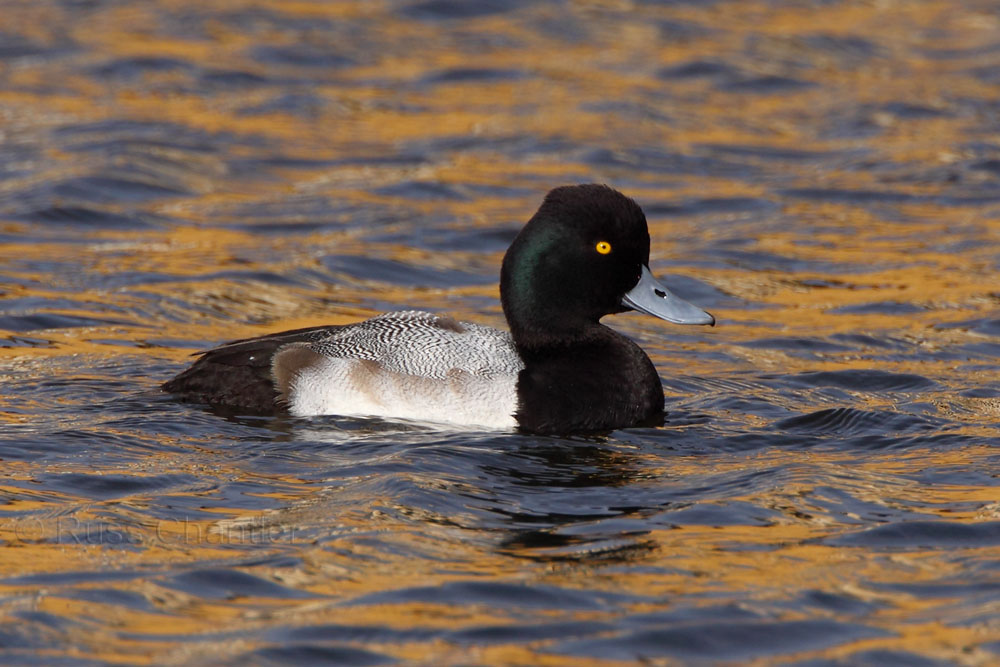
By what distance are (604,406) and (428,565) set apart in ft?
6.56

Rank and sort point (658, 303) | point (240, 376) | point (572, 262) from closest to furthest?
point (240, 376) < point (572, 262) < point (658, 303)

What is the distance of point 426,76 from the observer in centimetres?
A: 1602

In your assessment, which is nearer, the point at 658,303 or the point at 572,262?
the point at 572,262

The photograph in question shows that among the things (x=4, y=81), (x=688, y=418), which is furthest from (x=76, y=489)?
(x=4, y=81)

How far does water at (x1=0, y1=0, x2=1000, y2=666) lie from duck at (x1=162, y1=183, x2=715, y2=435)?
6.4 inches

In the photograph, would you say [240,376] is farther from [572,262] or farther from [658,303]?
[658,303]

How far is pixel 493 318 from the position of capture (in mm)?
10242

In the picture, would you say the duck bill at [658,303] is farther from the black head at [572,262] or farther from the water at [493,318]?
the water at [493,318]

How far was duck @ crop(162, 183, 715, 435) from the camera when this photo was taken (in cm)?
771

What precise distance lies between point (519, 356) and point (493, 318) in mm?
2202

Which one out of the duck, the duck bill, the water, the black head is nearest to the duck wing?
the duck

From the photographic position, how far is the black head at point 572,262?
26.0 feet

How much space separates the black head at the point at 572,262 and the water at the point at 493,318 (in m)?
0.69

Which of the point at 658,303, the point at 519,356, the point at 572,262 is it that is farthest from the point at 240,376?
the point at 658,303
